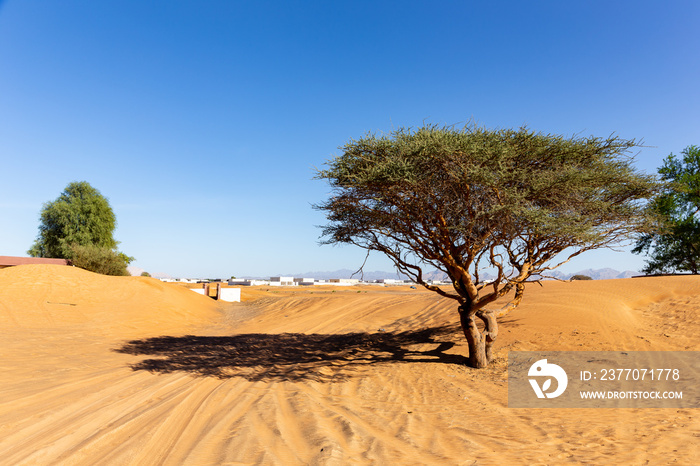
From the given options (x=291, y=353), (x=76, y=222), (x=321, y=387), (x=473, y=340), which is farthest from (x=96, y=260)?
(x=473, y=340)

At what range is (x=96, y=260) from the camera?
38750mm

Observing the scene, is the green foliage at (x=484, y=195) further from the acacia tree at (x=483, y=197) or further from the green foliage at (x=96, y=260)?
the green foliage at (x=96, y=260)

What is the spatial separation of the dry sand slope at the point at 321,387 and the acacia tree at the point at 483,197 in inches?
137

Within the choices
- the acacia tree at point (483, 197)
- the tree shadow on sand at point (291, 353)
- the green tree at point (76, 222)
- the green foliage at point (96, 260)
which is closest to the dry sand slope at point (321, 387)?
the tree shadow on sand at point (291, 353)

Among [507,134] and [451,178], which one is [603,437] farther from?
[507,134]

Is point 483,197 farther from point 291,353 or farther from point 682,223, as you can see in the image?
point 682,223

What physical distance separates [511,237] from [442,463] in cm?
689

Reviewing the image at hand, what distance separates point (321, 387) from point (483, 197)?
654 cm

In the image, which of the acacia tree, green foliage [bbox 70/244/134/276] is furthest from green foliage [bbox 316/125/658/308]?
green foliage [bbox 70/244/134/276]

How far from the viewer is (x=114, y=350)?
1498cm

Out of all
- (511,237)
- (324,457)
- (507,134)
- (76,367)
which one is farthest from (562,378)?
(76,367)

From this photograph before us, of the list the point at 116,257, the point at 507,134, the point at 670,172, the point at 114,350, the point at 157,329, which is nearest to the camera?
the point at 507,134

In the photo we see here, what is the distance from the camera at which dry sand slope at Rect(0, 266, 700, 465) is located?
18.6ft

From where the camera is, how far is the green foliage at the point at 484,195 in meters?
9.74
